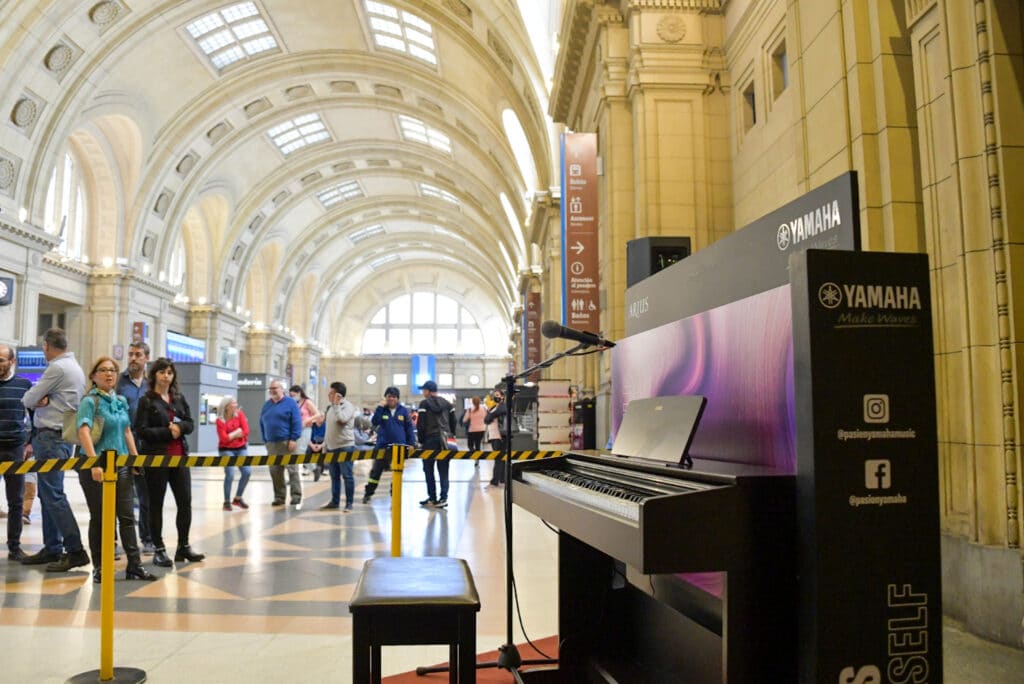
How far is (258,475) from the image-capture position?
51.5 feet

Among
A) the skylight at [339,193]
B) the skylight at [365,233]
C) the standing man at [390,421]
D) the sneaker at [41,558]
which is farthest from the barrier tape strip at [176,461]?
the skylight at [365,233]

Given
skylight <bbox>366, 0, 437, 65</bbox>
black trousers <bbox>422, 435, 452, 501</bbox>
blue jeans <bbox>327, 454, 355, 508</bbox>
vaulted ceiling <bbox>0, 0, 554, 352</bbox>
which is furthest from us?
skylight <bbox>366, 0, 437, 65</bbox>

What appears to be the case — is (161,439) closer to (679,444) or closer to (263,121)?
(679,444)

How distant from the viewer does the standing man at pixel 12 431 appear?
6.31 meters

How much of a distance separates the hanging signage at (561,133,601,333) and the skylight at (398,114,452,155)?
62.5ft

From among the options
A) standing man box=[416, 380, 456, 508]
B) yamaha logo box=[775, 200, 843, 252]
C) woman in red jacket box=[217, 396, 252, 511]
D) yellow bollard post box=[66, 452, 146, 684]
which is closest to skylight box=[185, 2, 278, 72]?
woman in red jacket box=[217, 396, 252, 511]

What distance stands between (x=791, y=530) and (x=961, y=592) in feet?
8.18

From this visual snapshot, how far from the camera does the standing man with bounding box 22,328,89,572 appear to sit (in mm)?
6012

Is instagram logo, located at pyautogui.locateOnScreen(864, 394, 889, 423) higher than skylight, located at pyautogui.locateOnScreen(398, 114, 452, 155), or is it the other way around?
skylight, located at pyautogui.locateOnScreen(398, 114, 452, 155)

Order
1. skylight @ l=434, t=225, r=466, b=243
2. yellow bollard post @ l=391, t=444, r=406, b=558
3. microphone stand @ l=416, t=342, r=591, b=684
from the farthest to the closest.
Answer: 1. skylight @ l=434, t=225, r=466, b=243
2. yellow bollard post @ l=391, t=444, r=406, b=558
3. microphone stand @ l=416, t=342, r=591, b=684

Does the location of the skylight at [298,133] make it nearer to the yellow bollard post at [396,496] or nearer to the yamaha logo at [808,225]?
the yellow bollard post at [396,496]

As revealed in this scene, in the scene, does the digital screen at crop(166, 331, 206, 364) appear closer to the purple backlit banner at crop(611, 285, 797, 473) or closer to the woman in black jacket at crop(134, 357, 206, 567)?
the woman in black jacket at crop(134, 357, 206, 567)

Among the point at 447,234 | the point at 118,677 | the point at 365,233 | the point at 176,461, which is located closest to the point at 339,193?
the point at 365,233

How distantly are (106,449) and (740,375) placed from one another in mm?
4909
